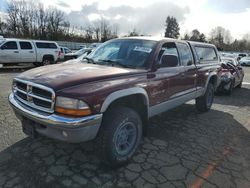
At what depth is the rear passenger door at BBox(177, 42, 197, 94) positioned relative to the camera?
4.94 metres

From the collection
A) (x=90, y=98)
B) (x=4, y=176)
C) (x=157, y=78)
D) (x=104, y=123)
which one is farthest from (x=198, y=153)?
(x=4, y=176)

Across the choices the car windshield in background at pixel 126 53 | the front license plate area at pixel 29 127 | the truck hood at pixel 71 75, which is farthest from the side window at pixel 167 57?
the front license plate area at pixel 29 127

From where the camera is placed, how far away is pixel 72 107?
2828 mm

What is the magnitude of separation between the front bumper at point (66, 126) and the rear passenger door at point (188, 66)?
8.56ft

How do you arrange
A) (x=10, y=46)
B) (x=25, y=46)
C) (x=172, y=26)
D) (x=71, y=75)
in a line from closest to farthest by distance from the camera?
(x=71, y=75) < (x=10, y=46) < (x=25, y=46) < (x=172, y=26)

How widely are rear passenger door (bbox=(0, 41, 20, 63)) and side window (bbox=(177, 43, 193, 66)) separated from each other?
42.1 ft

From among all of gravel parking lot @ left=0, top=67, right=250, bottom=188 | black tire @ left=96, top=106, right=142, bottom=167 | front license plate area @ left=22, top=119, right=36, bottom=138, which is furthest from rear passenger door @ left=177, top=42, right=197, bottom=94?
front license plate area @ left=22, top=119, right=36, bottom=138

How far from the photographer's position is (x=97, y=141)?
3.20m

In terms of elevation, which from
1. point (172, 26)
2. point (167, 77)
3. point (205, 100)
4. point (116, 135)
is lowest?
point (205, 100)

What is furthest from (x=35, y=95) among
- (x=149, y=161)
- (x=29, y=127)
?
(x=149, y=161)

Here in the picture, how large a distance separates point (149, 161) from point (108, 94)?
4.41 feet

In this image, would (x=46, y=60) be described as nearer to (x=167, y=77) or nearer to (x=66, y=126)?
(x=167, y=77)

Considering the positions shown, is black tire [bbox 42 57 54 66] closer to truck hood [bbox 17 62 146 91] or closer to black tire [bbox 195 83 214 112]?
black tire [bbox 195 83 214 112]

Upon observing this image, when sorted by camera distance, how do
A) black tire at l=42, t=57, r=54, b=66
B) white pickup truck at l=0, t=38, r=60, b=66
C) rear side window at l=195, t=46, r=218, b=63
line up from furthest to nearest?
1. black tire at l=42, t=57, r=54, b=66
2. white pickup truck at l=0, t=38, r=60, b=66
3. rear side window at l=195, t=46, r=218, b=63
